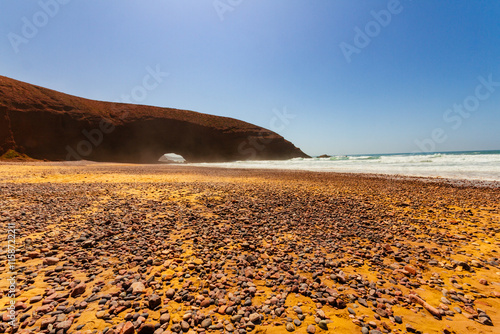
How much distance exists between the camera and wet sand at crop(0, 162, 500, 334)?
Result: 256 cm

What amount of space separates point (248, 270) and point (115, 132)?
64.8 metres

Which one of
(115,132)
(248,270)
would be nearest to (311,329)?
(248,270)

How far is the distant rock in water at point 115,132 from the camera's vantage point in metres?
40.9

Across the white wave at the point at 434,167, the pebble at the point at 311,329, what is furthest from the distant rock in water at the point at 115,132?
the pebble at the point at 311,329

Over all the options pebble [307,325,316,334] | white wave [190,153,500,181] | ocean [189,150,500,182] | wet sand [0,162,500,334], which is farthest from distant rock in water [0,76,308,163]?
pebble [307,325,316,334]

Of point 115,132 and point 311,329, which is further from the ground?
point 115,132

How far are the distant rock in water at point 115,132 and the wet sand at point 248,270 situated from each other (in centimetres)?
5070

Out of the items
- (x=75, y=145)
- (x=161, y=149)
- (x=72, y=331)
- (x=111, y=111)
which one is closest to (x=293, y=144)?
(x=161, y=149)

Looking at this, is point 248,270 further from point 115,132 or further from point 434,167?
point 115,132

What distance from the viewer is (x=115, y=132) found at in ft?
181

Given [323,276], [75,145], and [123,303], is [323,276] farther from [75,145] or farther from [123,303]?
[75,145]

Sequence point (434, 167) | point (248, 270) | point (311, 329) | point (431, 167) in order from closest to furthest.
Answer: point (311, 329)
point (248, 270)
point (434, 167)
point (431, 167)

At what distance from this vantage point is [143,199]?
334 inches

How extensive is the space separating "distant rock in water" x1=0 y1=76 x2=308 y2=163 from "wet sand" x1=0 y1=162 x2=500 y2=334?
50.7 meters
